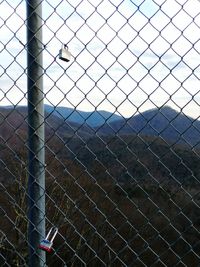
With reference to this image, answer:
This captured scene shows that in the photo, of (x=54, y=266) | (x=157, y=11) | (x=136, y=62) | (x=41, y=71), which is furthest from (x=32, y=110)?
(x=54, y=266)

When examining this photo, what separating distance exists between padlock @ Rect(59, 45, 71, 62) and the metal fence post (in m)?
0.14

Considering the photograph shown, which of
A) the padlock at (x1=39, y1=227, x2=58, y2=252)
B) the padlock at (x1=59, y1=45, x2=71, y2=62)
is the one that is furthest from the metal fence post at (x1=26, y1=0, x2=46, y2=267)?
the padlock at (x1=59, y1=45, x2=71, y2=62)

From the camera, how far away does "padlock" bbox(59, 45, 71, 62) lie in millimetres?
2275

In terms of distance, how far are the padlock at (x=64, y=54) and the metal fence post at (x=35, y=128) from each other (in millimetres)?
145

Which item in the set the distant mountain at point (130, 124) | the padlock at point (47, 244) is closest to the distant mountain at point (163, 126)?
the distant mountain at point (130, 124)

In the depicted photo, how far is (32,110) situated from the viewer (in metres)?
2.40

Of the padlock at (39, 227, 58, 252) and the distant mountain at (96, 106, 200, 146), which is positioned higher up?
the distant mountain at (96, 106, 200, 146)

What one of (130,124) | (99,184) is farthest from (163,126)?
(99,184)

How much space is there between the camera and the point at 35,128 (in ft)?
7.99

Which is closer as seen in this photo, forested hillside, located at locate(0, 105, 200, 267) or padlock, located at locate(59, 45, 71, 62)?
padlock, located at locate(59, 45, 71, 62)

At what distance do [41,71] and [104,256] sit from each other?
16876 mm

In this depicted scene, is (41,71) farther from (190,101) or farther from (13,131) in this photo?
(190,101)

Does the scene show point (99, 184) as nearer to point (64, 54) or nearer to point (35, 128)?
point (35, 128)

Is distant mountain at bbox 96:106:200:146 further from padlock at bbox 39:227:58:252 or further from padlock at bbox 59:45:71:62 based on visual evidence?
padlock at bbox 39:227:58:252
